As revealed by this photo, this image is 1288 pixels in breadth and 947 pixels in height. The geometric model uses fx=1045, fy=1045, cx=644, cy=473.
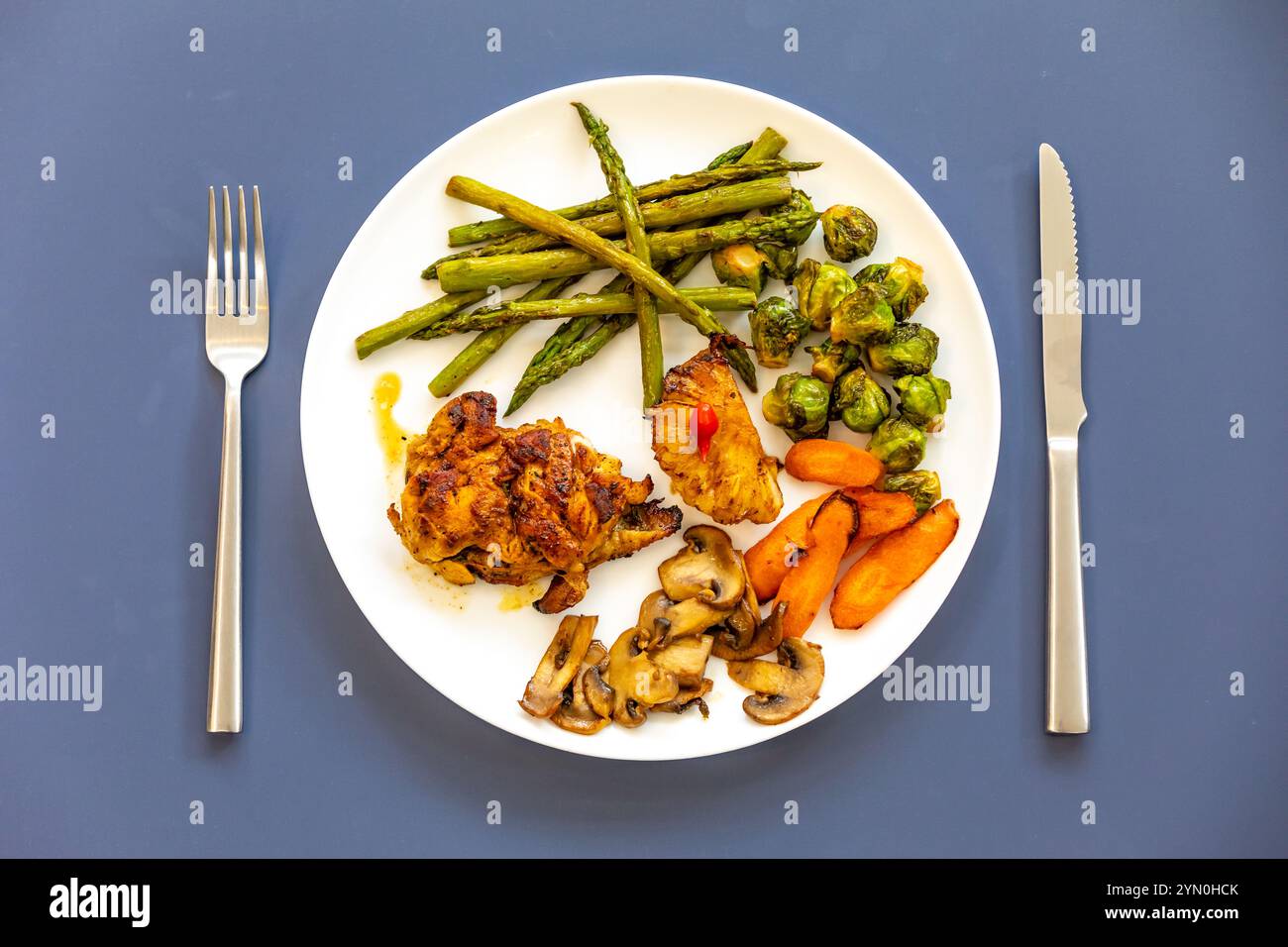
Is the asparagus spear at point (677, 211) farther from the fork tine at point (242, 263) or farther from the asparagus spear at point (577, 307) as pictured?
the fork tine at point (242, 263)

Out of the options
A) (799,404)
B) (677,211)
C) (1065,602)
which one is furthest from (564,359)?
(1065,602)

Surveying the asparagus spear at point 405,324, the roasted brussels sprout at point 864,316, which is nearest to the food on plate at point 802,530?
the roasted brussels sprout at point 864,316

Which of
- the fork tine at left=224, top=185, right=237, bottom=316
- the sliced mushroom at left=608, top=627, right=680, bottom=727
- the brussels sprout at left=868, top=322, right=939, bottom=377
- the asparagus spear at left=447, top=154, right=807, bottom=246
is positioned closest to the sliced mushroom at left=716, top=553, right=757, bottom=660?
the sliced mushroom at left=608, top=627, right=680, bottom=727

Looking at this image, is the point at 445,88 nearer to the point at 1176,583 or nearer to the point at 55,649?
the point at 55,649

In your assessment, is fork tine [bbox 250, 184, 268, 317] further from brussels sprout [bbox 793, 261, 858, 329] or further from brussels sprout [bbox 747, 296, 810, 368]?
brussels sprout [bbox 793, 261, 858, 329]

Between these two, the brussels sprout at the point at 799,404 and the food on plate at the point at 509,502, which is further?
the brussels sprout at the point at 799,404

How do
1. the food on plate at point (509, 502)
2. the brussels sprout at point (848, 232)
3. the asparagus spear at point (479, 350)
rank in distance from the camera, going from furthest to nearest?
the asparagus spear at point (479, 350) < the brussels sprout at point (848, 232) < the food on plate at point (509, 502)
